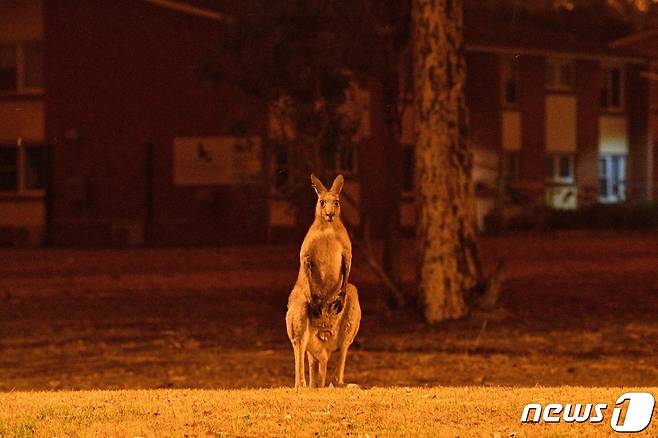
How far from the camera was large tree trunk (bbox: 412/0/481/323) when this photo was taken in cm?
1739

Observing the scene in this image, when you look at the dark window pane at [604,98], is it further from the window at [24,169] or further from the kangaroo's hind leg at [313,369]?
the kangaroo's hind leg at [313,369]

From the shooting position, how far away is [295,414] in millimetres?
8266

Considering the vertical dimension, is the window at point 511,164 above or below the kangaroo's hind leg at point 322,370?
above

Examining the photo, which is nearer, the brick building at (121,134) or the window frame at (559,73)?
the brick building at (121,134)

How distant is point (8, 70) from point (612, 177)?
2287cm

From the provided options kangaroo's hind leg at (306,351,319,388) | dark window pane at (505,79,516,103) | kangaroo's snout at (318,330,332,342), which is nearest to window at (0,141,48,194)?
dark window pane at (505,79,516,103)

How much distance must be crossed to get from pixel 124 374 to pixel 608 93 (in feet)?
110

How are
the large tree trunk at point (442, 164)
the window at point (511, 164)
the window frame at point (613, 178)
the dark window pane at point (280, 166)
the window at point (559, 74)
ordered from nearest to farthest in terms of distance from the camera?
the large tree trunk at point (442, 164) → the dark window pane at point (280, 166) → the window at point (511, 164) → the window at point (559, 74) → the window frame at point (613, 178)

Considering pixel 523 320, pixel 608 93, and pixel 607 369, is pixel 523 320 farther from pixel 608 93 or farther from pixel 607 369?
pixel 608 93

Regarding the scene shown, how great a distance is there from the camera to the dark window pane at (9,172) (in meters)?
36.8

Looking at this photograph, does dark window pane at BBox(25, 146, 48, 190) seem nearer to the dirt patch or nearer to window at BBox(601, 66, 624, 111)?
the dirt patch

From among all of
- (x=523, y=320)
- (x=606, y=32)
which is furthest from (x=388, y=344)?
(x=606, y=32)

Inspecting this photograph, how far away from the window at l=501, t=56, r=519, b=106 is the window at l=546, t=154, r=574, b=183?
2805 millimetres

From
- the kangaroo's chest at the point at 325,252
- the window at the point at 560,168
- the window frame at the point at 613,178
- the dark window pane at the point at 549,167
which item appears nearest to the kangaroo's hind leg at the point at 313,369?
the kangaroo's chest at the point at 325,252
